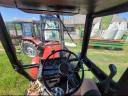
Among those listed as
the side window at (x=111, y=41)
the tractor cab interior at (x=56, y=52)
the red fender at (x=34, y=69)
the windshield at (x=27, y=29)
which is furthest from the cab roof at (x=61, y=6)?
the red fender at (x=34, y=69)

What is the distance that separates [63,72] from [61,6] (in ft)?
2.51

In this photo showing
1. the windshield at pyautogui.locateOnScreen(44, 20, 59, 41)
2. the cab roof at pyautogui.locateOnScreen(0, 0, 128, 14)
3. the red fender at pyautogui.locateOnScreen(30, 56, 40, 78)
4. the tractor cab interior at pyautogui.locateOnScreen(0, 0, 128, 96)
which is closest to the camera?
the cab roof at pyautogui.locateOnScreen(0, 0, 128, 14)

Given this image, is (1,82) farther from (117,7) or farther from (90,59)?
(117,7)

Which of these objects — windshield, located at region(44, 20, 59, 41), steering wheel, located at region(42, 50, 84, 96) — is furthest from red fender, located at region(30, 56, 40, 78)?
steering wheel, located at region(42, 50, 84, 96)

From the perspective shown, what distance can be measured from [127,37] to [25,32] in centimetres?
137

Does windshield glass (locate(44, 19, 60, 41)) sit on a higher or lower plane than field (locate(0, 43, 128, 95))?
higher

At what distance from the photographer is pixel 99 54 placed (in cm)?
326

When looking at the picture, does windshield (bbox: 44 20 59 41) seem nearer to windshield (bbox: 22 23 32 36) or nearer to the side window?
windshield (bbox: 22 23 32 36)

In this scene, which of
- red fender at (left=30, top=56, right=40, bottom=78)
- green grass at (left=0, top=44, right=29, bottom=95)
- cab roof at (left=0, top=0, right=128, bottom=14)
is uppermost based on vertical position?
cab roof at (left=0, top=0, right=128, bottom=14)

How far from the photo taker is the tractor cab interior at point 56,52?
270 cm

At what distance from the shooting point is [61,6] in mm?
2893

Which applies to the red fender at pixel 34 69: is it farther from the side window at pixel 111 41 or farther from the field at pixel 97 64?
the side window at pixel 111 41

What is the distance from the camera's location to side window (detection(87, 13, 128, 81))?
2.75 metres

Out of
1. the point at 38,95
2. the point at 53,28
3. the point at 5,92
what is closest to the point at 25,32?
the point at 53,28
